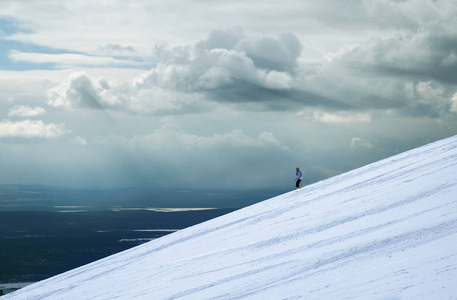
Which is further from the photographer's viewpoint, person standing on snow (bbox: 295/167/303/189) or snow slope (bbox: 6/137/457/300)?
person standing on snow (bbox: 295/167/303/189)

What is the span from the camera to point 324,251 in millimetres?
9375

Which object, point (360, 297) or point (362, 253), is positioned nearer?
point (360, 297)

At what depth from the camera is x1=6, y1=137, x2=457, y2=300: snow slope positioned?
24.0ft

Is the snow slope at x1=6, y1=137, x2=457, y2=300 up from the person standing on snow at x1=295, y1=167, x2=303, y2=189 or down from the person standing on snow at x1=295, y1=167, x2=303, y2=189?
down

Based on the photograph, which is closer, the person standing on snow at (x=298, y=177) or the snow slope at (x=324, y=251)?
the snow slope at (x=324, y=251)

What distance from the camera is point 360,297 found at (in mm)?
6848

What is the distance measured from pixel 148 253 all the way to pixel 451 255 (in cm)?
1003

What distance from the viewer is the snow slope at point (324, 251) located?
732 centimetres

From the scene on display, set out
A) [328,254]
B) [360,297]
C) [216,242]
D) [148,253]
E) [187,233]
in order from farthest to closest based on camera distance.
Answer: [187,233], [148,253], [216,242], [328,254], [360,297]

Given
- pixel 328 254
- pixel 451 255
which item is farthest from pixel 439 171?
pixel 451 255

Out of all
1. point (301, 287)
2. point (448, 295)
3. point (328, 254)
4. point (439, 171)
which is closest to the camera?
point (448, 295)

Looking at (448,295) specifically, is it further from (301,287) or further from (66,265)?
(66,265)

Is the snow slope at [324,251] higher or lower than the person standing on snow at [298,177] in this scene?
lower

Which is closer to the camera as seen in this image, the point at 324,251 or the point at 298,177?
the point at 324,251
